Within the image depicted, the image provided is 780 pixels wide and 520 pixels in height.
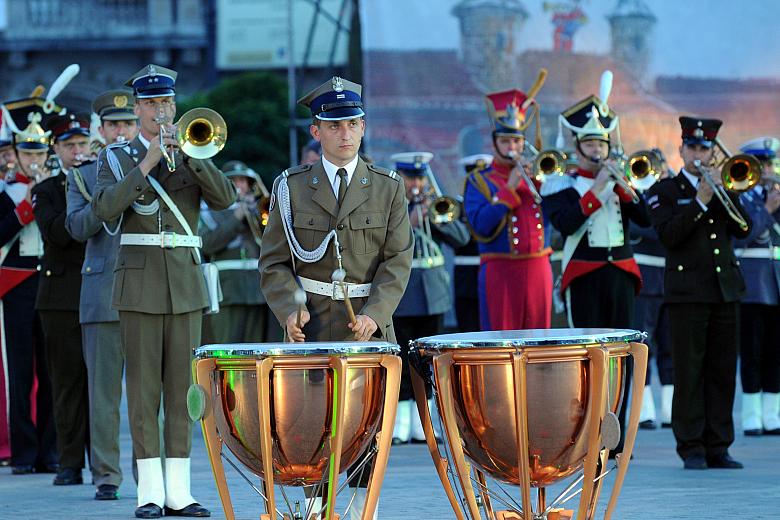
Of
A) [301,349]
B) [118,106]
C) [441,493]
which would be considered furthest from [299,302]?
[118,106]

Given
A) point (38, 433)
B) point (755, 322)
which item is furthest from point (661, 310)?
point (38, 433)

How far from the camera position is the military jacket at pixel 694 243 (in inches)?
408

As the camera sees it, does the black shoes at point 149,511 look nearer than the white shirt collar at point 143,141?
Yes

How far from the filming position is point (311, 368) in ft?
20.8

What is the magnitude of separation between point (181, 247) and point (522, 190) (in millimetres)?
3136

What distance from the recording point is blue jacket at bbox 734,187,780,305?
12305mm

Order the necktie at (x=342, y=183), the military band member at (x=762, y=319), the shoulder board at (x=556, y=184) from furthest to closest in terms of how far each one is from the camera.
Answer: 1. the military band member at (x=762, y=319)
2. the shoulder board at (x=556, y=184)
3. the necktie at (x=342, y=183)

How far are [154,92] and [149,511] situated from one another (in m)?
2.09

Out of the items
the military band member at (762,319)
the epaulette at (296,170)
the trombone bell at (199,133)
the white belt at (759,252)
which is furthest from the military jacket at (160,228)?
the white belt at (759,252)

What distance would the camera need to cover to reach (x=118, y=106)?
9789 millimetres

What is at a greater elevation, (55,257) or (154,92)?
(154,92)

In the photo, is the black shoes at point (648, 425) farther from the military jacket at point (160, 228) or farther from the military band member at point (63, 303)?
the military jacket at point (160, 228)

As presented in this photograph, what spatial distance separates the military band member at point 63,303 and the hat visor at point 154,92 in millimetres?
1736

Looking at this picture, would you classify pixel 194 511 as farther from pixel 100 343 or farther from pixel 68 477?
pixel 68 477
